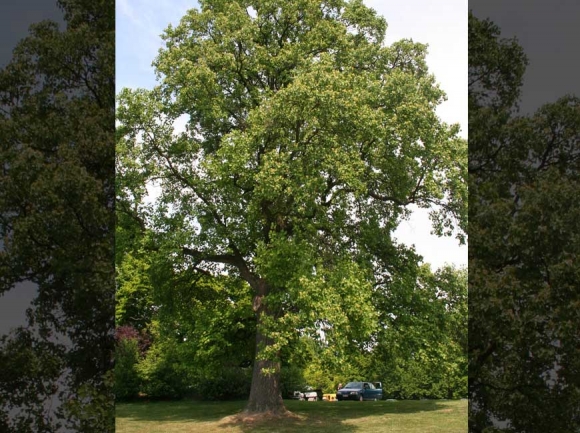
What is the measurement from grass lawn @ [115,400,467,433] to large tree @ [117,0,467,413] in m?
0.99

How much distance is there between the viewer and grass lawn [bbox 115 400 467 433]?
12.8 meters

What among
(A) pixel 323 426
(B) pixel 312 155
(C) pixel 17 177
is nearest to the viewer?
(C) pixel 17 177

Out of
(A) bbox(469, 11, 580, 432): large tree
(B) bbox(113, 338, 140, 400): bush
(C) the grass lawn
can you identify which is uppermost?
(A) bbox(469, 11, 580, 432): large tree

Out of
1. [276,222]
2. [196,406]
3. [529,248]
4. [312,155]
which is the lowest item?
[196,406]

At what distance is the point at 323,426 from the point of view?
1307 cm

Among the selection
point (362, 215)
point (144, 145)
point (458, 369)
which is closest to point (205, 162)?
point (144, 145)

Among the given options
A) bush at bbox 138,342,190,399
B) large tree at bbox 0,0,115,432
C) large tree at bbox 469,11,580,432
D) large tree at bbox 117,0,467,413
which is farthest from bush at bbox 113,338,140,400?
large tree at bbox 469,11,580,432

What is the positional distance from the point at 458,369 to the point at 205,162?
268 inches

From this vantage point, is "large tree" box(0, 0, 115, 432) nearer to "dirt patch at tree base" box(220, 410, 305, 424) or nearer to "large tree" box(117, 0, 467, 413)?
"large tree" box(117, 0, 467, 413)

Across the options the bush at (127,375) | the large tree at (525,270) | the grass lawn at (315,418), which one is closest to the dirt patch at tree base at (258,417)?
the grass lawn at (315,418)

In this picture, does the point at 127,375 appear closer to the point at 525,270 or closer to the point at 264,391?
the point at 264,391

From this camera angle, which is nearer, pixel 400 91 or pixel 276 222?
pixel 400 91

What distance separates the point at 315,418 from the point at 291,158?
19.2 ft

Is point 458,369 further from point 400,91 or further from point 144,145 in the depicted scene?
point 144,145
